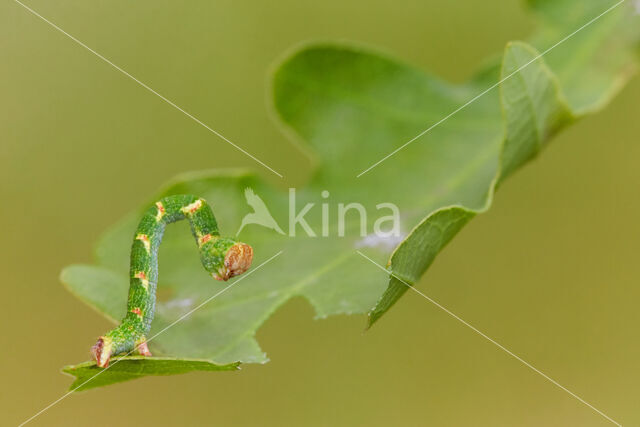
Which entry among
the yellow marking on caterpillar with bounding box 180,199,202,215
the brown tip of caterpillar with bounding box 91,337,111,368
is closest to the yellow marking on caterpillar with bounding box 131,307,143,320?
the brown tip of caterpillar with bounding box 91,337,111,368

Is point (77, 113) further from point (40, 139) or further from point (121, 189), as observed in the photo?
point (121, 189)

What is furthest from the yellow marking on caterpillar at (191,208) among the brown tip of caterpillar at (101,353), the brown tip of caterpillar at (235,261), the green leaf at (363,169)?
the brown tip of caterpillar at (101,353)

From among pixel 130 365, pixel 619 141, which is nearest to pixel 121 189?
pixel 619 141

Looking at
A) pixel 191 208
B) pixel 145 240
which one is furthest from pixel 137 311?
pixel 191 208

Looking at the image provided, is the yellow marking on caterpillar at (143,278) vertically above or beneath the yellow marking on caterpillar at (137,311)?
above

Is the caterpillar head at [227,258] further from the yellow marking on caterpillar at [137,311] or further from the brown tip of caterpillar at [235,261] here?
the yellow marking on caterpillar at [137,311]

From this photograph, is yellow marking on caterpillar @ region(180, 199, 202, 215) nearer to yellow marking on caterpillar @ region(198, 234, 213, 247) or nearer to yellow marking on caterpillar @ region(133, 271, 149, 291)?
yellow marking on caterpillar @ region(198, 234, 213, 247)
